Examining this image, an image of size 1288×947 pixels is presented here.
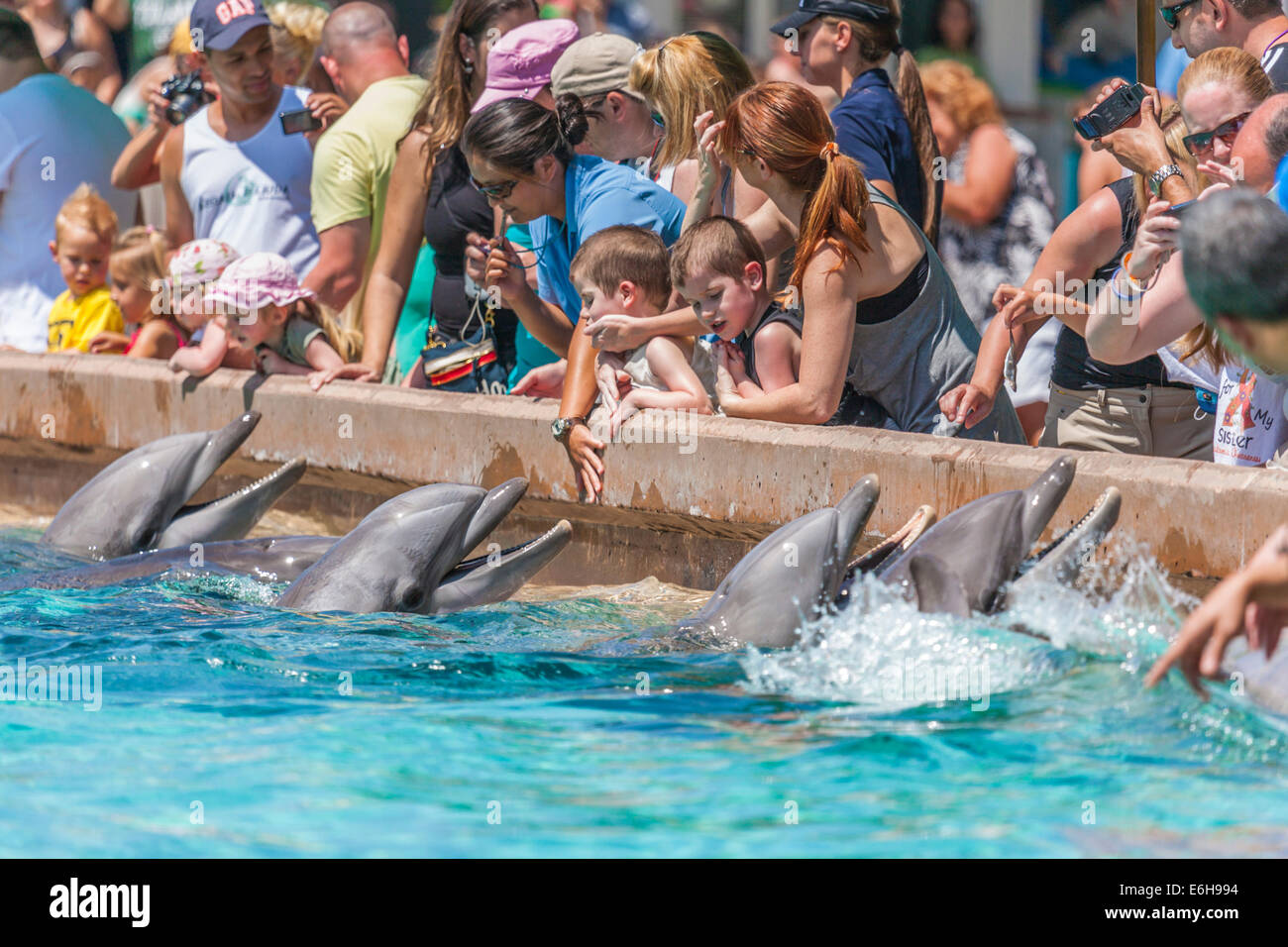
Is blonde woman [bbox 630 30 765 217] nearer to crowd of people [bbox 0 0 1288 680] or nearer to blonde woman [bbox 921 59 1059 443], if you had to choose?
crowd of people [bbox 0 0 1288 680]

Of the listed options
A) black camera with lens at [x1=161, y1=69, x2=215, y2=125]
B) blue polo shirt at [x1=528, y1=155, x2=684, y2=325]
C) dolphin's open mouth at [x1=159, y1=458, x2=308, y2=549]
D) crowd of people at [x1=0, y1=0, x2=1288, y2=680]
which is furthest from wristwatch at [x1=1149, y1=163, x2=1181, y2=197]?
black camera with lens at [x1=161, y1=69, x2=215, y2=125]

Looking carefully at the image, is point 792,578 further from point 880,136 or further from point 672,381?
point 880,136

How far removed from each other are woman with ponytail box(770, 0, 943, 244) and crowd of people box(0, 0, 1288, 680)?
0.02 m

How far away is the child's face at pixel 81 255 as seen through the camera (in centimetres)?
938

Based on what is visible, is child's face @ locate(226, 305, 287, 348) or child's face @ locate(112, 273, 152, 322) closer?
child's face @ locate(226, 305, 287, 348)

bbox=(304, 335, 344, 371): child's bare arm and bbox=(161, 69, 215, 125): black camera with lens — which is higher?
bbox=(161, 69, 215, 125): black camera with lens

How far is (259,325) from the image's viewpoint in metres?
Answer: 8.28

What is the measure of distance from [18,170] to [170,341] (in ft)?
4.46

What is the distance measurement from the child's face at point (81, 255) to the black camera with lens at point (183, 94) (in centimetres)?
80

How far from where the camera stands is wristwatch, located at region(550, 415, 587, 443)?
22.2 feet

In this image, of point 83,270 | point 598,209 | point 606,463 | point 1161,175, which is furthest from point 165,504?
point 1161,175

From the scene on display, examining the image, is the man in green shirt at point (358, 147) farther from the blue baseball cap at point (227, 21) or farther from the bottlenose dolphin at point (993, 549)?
the bottlenose dolphin at point (993, 549)
